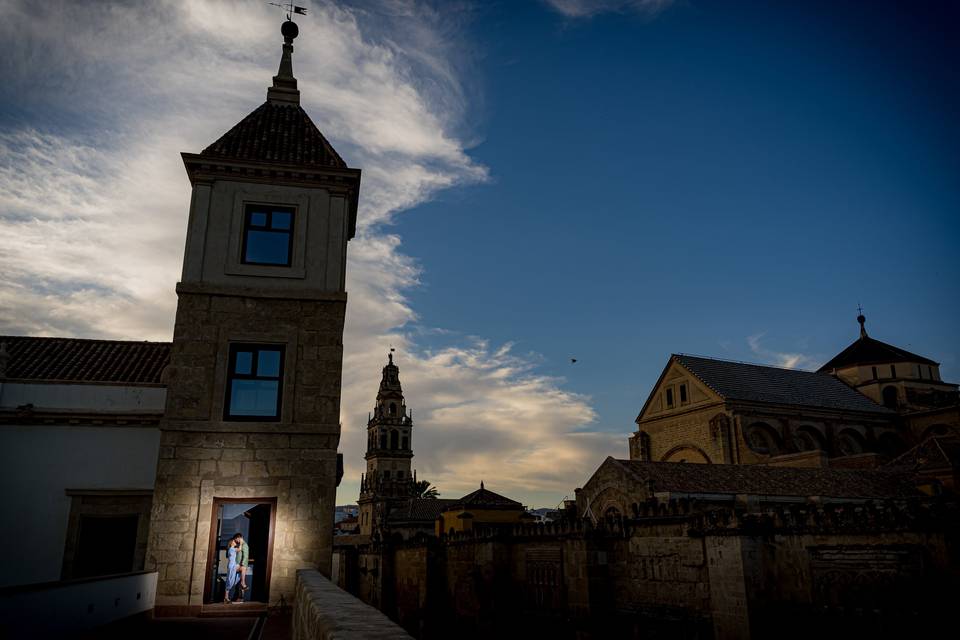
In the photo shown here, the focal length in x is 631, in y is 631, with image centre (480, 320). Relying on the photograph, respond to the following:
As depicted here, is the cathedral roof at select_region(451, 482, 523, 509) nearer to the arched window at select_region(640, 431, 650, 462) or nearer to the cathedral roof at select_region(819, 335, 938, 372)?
the arched window at select_region(640, 431, 650, 462)

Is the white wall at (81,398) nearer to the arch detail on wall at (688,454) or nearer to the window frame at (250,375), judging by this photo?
the window frame at (250,375)

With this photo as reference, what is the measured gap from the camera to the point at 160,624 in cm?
1082

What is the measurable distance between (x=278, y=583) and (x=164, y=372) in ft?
20.1

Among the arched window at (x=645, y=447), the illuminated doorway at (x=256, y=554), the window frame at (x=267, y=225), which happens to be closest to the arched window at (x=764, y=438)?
the arched window at (x=645, y=447)

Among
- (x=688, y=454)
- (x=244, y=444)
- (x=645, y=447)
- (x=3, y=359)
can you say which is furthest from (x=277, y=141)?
(x=645, y=447)

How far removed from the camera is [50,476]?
1382 centimetres

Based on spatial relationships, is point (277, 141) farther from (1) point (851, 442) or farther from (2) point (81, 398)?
(1) point (851, 442)

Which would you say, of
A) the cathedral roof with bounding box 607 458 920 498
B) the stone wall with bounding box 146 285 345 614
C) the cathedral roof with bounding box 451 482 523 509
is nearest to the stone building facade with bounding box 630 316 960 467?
the cathedral roof with bounding box 607 458 920 498

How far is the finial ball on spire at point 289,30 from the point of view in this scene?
17.7 m

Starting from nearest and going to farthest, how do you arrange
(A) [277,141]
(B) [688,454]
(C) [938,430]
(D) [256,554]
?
1. (D) [256,554]
2. (A) [277,141]
3. (B) [688,454]
4. (C) [938,430]

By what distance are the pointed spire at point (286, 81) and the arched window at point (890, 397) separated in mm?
55669

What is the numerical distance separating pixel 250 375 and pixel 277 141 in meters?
5.97

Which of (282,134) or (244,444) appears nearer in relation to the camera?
(244,444)

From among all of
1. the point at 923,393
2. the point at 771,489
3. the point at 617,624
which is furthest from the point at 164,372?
the point at 923,393
